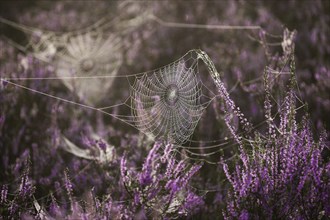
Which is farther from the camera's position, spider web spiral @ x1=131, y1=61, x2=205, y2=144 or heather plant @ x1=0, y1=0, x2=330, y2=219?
spider web spiral @ x1=131, y1=61, x2=205, y2=144

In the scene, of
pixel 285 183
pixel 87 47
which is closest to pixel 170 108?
pixel 285 183

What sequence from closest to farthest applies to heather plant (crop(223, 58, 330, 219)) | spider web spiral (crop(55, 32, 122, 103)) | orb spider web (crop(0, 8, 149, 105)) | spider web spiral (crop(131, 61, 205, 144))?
heather plant (crop(223, 58, 330, 219)) < spider web spiral (crop(131, 61, 205, 144)) < spider web spiral (crop(55, 32, 122, 103)) < orb spider web (crop(0, 8, 149, 105))

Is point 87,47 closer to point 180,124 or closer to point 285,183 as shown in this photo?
point 180,124

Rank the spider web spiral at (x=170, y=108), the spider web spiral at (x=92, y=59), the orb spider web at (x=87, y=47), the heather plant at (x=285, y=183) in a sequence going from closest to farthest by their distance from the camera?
the heather plant at (x=285, y=183)
the spider web spiral at (x=170, y=108)
the spider web spiral at (x=92, y=59)
the orb spider web at (x=87, y=47)

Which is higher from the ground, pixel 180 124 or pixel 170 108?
pixel 170 108

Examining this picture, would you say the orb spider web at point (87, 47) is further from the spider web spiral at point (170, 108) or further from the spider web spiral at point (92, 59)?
the spider web spiral at point (170, 108)

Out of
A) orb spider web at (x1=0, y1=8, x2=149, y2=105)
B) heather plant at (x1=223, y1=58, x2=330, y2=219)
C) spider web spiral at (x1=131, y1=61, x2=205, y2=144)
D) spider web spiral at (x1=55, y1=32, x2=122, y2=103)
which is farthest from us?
orb spider web at (x1=0, y1=8, x2=149, y2=105)

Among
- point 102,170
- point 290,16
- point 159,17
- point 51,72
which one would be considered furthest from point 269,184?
point 159,17

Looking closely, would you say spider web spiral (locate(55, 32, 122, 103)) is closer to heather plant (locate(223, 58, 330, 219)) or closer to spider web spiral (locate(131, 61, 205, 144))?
spider web spiral (locate(131, 61, 205, 144))

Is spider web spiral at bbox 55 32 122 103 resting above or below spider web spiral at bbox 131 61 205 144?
above

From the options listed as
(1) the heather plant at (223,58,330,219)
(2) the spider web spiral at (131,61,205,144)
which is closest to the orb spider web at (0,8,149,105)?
(2) the spider web spiral at (131,61,205,144)

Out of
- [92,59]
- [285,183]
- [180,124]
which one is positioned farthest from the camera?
[92,59]

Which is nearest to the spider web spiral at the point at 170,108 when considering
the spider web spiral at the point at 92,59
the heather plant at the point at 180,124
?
the heather plant at the point at 180,124
